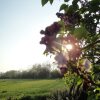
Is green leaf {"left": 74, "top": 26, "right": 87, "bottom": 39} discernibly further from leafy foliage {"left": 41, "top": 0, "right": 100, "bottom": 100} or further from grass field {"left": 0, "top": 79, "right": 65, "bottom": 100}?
grass field {"left": 0, "top": 79, "right": 65, "bottom": 100}

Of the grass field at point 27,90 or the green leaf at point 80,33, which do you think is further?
the grass field at point 27,90

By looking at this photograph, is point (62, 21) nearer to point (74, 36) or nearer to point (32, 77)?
point (74, 36)

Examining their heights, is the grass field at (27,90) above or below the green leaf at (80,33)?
below

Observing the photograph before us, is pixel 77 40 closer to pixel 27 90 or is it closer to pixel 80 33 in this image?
pixel 80 33

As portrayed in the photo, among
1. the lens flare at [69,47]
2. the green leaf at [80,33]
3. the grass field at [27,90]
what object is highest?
the green leaf at [80,33]

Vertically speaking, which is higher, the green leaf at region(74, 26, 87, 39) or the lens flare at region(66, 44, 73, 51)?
the green leaf at region(74, 26, 87, 39)

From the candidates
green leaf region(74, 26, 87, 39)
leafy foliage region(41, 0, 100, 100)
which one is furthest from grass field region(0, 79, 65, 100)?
green leaf region(74, 26, 87, 39)

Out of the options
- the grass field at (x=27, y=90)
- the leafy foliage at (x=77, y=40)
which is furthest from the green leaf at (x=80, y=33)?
the grass field at (x=27, y=90)

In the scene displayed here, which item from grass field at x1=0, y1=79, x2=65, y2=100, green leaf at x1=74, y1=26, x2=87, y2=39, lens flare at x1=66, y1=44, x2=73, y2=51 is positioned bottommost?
grass field at x1=0, y1=79, x2=65, y2=100

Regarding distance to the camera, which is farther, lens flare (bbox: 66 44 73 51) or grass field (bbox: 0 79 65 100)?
grass field (bbox: 0 79 65 100)

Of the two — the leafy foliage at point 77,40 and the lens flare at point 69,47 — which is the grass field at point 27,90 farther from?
the lens flare at point 69,47

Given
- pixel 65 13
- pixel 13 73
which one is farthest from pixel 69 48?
pixel 13 73

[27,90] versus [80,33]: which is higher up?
[80,33]

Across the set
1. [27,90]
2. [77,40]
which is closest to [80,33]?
[77,40]
